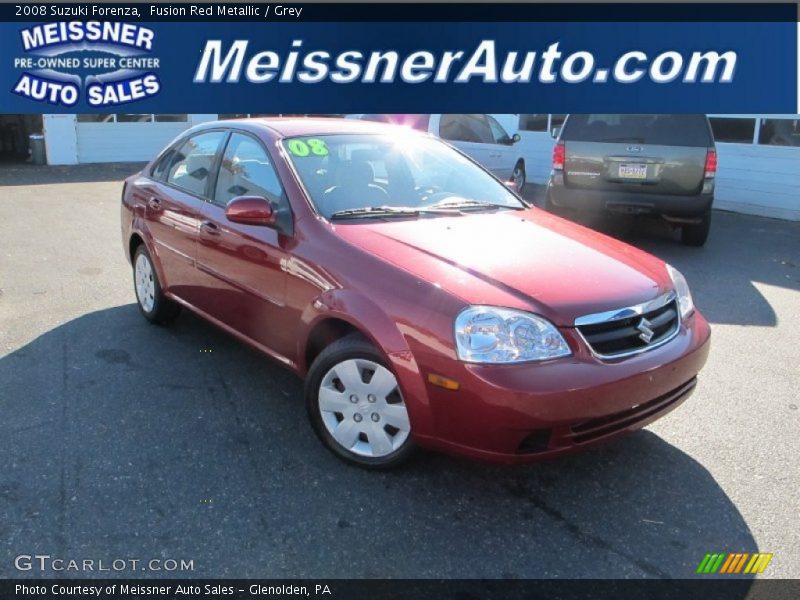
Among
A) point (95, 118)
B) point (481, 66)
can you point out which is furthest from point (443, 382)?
point (95, 118)

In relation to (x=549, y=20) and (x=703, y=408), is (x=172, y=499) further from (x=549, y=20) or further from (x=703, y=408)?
(x=549, y=20)

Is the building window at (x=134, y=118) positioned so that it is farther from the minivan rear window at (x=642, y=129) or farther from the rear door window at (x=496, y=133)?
the minivan rear window at (x=642, y=129)

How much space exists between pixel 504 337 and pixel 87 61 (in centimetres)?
1437

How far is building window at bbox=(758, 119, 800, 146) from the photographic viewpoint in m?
10.9

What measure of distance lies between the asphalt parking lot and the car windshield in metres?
1.20

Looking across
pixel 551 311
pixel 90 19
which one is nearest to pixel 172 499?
pixel 551 311

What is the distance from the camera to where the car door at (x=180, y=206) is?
4.32 meters

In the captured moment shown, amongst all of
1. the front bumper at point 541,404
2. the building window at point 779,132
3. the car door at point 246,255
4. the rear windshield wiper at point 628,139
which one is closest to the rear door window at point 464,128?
the rear windshield wiper at point 628,139

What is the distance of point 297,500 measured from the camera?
292 cm

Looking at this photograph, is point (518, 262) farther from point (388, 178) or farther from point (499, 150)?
point (499, 150)

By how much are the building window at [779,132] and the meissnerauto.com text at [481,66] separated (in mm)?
1044

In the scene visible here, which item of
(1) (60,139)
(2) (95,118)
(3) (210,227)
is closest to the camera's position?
(3) (210,227)

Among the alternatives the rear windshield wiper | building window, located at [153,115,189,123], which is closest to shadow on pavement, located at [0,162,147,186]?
building window, located at [153,115,189,123]

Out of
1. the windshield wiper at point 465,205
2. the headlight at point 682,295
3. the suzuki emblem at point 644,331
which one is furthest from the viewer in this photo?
the windshield wiper at point 465,205
